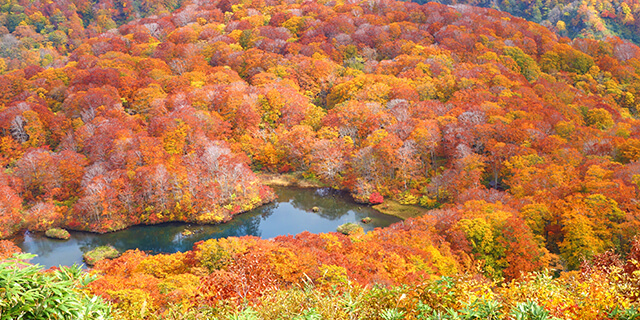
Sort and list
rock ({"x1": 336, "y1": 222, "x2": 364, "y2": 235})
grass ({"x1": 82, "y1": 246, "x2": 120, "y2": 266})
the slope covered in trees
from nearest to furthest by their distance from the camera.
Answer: grass ({"x1": 82, "y1": 246, "x2": 120, "y2": 266}) < rock ({"x1": 336, "y1": 222, "x2": 364, "y2": 235}) < the slope covered in trees

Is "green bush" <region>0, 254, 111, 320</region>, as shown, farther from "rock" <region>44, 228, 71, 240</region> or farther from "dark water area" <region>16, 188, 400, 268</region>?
"rock" <region>44, 228, 71, 240</region>

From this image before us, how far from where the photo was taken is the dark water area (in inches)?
1405

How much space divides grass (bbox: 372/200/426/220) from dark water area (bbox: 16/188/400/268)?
83 cm

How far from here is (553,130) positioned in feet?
144

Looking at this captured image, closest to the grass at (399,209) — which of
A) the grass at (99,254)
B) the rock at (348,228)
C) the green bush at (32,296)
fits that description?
the rock at (348,228)

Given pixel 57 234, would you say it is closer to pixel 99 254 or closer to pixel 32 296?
pixel 99 254

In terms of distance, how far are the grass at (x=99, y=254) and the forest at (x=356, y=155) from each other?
13.7 feet

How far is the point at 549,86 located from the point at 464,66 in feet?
35.7

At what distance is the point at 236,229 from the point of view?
128 ft

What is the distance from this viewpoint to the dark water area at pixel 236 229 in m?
35.7

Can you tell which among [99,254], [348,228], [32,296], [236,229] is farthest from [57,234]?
[32,296]

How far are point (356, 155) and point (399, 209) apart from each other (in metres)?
7.43

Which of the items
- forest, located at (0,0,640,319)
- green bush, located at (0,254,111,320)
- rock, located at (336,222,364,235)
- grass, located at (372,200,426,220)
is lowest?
grass, located at (372,200,426,220)

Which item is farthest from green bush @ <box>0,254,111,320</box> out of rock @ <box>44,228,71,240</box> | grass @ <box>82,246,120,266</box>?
rock @ <box>44,228,71,240</box>
